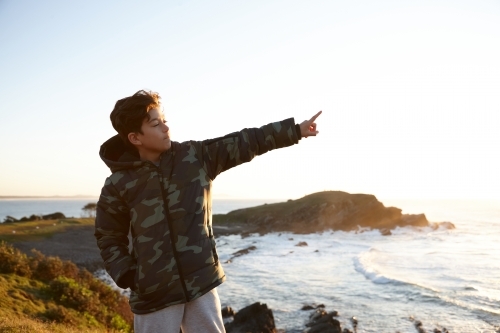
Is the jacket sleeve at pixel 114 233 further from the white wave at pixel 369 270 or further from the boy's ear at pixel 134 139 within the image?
the white wave at pixel 369 270

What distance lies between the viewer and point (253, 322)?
13227 mm

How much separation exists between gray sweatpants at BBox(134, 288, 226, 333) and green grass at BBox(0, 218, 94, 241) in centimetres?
3110

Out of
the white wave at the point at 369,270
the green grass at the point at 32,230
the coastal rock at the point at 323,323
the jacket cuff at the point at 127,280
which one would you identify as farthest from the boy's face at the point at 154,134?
the green grass at the point at 32,230

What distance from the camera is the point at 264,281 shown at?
79.1 ft

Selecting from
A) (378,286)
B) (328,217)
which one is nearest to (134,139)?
(378,286)

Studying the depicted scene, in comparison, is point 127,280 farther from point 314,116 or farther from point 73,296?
point 73,296

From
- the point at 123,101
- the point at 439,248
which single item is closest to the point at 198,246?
the point at 123,101

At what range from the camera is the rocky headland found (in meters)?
68.2

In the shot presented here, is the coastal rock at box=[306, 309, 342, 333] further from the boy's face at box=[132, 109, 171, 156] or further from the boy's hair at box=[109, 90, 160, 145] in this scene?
the boy's hair at box=[109, 90, 160, 145]

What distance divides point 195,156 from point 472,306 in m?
17.9

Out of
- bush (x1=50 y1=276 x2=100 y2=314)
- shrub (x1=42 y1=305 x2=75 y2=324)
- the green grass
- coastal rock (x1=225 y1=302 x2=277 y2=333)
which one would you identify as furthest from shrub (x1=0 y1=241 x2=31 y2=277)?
the green grass

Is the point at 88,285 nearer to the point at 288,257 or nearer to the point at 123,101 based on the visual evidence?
the point at 123,101

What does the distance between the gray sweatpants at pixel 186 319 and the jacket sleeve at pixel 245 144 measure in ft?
3.19

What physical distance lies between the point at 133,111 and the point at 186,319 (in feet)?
5.25
